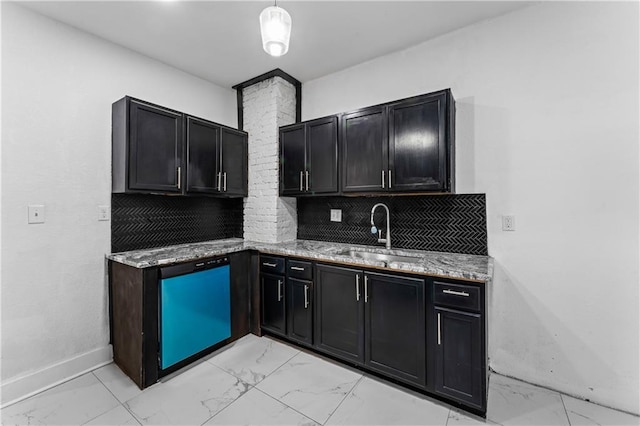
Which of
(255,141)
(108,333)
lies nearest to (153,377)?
(108,333)

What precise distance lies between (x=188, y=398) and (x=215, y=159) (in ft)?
7.10

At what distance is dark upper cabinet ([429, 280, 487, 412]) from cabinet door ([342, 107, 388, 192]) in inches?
40.9

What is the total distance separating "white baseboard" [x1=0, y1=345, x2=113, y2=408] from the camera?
77.2 inches

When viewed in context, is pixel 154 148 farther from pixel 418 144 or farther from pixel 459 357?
pixel 459 357

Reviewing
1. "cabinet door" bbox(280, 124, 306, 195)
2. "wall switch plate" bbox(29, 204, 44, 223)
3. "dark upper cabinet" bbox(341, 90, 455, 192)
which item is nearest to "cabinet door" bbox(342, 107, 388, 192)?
"dark upper cabinet" bbox(341, 90, 455, 192)

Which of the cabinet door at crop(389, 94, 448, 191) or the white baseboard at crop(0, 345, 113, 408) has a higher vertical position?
the cabinet door at crop(389, 94, 448, 191)

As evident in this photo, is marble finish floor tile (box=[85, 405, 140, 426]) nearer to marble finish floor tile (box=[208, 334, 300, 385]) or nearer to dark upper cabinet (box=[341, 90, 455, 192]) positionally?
marble finish floor tile (box=[208, 334, 300, 385])

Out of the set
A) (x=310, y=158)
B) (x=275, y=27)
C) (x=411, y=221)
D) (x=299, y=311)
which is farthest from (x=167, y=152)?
(x=411, y=221)

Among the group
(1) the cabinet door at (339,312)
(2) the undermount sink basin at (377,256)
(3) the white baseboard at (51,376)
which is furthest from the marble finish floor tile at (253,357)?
(2) the undermount sink basin at (377,256)

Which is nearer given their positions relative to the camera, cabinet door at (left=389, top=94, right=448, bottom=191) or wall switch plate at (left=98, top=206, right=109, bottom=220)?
cabinet door at (left=389, top=94, right=448, bottom=191)

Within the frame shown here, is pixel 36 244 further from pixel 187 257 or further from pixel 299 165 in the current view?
pixel 299 165

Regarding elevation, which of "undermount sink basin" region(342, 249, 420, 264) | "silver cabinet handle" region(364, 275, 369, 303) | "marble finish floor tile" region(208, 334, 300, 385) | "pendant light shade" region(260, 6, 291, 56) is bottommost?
"marble finish floor tile" region(208, 334, 300, 385)

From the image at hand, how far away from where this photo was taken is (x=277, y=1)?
2068mm

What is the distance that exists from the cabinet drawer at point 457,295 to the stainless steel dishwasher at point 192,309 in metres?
1.90
